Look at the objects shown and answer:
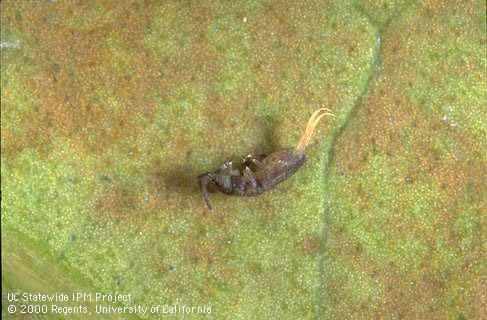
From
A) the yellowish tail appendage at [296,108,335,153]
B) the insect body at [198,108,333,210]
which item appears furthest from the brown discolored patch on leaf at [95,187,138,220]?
the yellowish tail appendage at [296,108,335,153]

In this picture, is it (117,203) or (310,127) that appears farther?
(310,127)

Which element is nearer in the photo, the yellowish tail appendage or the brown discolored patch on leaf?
the brown discolored patch on leaf

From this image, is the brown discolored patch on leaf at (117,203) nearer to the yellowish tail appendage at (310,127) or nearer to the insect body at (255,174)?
the insect body at (255,174)

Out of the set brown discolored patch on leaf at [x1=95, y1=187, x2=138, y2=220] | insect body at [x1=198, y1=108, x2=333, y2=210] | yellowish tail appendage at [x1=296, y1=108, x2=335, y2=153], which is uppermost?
yellowish tail appendage at [x1=296, y1=108, x2=335, y2=153]

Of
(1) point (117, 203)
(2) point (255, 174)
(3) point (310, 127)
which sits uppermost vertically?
(3) point (310, 127)

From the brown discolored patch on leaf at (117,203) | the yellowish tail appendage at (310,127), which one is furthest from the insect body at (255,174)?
the brown discolored patch on leaf at (117,203)

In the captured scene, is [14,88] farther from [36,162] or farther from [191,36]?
[191,36]

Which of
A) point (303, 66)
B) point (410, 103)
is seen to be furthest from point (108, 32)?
point (410, 103)

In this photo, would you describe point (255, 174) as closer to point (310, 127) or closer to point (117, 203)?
point (310, 127)

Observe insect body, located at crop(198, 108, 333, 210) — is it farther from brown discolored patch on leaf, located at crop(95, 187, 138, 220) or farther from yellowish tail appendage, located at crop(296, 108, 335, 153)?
brown discolored patch on leaf, located at crop(95, 187, 138, 220)

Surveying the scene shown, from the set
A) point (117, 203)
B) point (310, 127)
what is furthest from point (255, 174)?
point (117, 203)

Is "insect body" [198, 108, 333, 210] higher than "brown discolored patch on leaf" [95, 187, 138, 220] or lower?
higher
